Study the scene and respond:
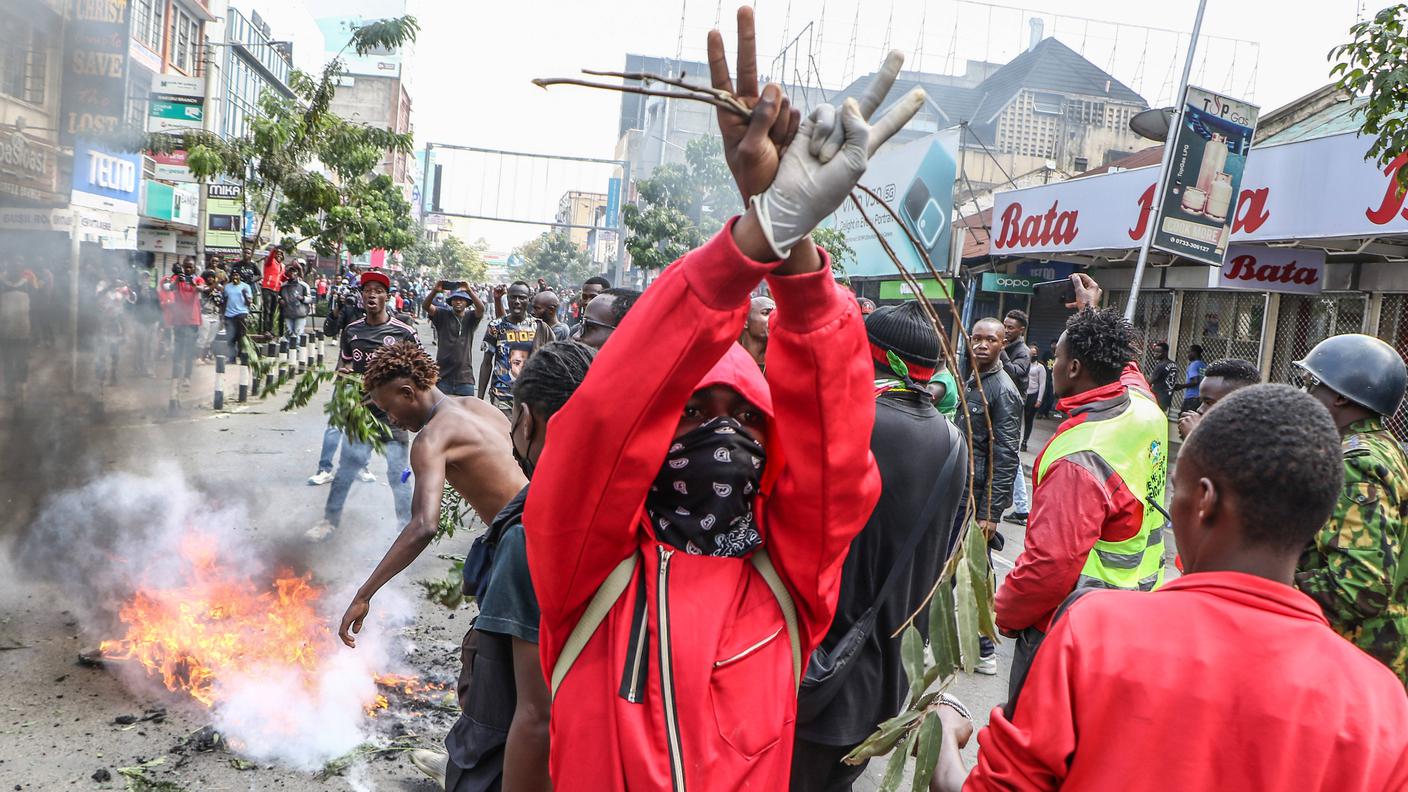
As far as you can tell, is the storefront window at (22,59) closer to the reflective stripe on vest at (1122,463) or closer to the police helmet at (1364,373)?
the reflective stripe on vest at (1122,463)

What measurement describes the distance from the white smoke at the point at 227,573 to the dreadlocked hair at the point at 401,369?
133 cm

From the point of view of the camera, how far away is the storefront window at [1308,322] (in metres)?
13.7

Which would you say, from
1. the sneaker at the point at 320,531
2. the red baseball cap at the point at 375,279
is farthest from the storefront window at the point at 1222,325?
the sneaker at the point at 320,531

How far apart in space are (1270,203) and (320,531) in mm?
11446

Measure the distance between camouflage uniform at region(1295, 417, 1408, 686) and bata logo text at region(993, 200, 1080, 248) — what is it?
1430cm

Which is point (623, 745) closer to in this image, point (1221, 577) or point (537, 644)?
point (537, 644)

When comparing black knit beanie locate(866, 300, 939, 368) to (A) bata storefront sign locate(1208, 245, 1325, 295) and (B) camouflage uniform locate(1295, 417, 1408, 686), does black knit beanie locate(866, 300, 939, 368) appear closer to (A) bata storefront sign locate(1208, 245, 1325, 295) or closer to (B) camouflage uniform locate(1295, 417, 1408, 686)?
(B) camouflage uniform locate(1295, 417, 1408, 686)

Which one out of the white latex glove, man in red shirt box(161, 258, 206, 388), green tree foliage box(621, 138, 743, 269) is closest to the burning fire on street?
the white latex glove

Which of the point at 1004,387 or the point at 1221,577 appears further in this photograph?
the point at 1004,387

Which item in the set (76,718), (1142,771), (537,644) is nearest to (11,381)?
(76,718)

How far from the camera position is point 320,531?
23.9ft

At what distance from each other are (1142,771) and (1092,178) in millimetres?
16119

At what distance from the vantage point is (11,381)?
32.6ft

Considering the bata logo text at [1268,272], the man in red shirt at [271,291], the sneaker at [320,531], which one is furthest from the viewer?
the man in red shirt at [271,291]
